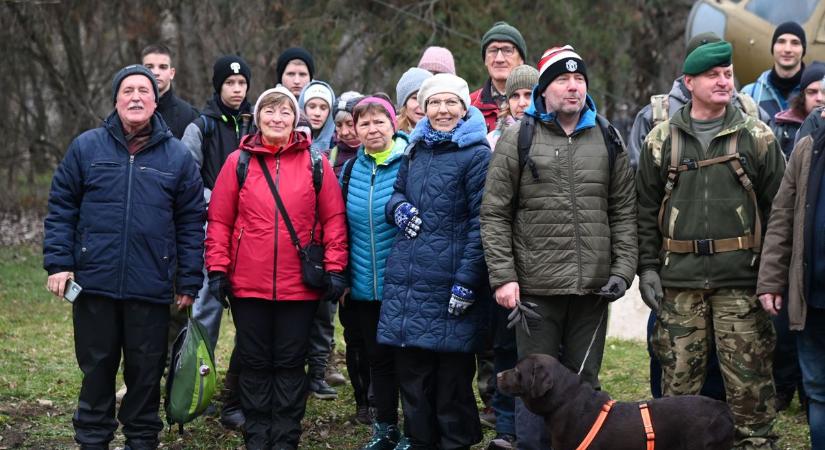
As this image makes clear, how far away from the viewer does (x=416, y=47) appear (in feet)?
57.8

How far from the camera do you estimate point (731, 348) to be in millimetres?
5676

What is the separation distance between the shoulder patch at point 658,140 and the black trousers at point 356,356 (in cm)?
201

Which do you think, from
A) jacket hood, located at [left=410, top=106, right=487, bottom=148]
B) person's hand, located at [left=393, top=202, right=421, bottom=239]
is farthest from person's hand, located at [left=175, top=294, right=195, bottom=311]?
jacket hood, located at [left=410, top=106, right=487, bottom=148]

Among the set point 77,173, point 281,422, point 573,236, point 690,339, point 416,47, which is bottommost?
point 281,422

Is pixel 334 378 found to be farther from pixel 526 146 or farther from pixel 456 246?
pixel 526 146

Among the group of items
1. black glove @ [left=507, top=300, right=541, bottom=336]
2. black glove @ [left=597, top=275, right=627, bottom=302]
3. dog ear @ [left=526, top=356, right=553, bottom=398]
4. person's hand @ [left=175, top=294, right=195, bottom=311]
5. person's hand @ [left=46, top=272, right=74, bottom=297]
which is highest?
person's hand @ [left=46, top=272, right=74, bottom=297]

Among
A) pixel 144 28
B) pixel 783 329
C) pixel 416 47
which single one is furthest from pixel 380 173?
pixel 144 28

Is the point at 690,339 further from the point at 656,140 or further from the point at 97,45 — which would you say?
the point at 97,45

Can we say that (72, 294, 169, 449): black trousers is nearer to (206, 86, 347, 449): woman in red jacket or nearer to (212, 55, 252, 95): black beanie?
(206, 86, 347, 449): woman in red jacket

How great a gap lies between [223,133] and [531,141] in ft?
7.72

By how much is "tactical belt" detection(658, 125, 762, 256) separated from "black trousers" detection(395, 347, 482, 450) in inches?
50.9

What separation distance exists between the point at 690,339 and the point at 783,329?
62.8 inches

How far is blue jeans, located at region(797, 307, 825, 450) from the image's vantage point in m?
5.57

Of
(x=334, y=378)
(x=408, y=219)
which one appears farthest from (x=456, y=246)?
(x=334, y=378)
